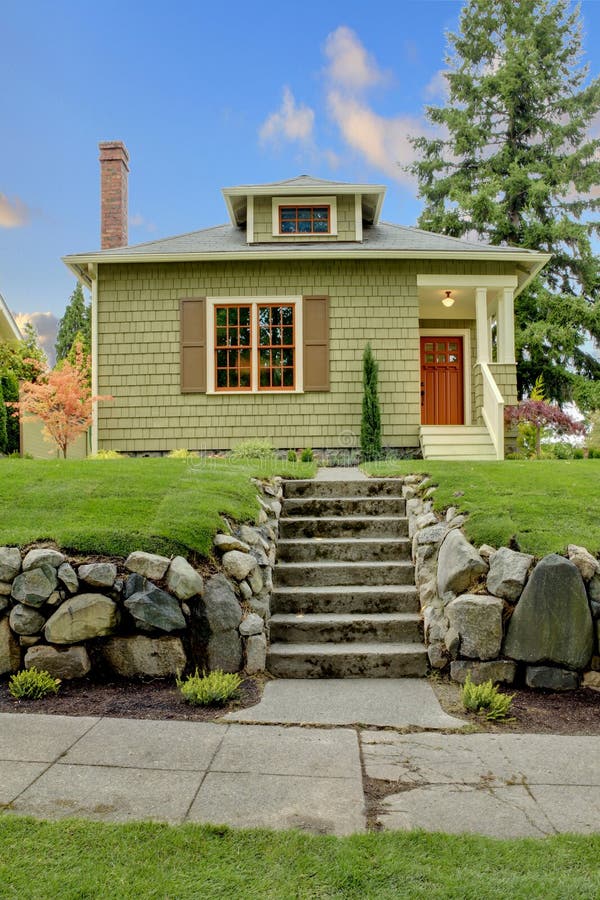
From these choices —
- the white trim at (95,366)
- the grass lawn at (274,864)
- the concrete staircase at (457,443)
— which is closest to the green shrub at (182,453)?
the white trim at (95,366)

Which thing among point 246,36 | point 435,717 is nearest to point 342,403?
point 435,717

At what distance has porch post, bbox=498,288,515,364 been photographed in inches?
461

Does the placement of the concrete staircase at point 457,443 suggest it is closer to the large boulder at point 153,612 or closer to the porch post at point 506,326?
the porch post at point 506,326

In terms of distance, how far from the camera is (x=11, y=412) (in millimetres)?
14523

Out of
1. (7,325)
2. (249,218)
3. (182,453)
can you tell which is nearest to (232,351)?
(182,453)

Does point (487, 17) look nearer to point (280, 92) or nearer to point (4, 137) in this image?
point (280, 92)

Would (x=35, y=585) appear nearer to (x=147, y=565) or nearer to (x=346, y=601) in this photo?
(x=147, y=565)

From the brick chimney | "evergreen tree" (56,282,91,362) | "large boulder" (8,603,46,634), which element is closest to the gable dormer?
the brick chimney

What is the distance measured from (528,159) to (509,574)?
1896 cm

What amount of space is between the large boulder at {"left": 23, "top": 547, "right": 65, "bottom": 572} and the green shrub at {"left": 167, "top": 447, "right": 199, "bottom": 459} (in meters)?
6.33

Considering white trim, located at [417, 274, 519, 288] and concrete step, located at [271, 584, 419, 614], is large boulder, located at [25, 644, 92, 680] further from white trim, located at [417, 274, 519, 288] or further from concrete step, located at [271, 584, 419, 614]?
white trim, located at [417, 274, 519, 288]

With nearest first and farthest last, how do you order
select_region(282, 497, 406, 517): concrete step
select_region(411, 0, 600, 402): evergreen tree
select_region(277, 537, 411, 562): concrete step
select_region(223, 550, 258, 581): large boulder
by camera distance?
select_region(223, 550, 258, 581): large boulder → select_region(277, 537, 411, 562): concrete step → select_region(282, 497, 406, 517): concrete step → select_region(411, 0, 600, 402): evergreen tree

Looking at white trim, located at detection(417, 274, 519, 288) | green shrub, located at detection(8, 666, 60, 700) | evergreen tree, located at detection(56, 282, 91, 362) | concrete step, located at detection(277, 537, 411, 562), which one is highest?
evergreen tree, located at detection(56, 282, 91, 362)

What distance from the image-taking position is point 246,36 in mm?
16469
